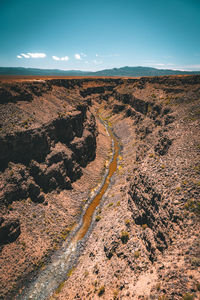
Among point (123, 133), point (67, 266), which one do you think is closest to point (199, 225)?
point (67, 266)

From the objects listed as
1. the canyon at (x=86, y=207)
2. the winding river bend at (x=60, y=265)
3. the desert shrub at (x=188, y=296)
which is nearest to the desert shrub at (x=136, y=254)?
the canyon at (x=86, y=207)

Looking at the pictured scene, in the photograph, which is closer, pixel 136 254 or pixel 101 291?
pixel 101 291

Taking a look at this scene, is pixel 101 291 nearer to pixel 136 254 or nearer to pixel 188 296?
pixel 136 254

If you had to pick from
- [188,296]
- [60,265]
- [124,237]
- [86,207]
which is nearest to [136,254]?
[124,237]

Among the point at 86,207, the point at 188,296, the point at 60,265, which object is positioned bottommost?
the point at 60,265

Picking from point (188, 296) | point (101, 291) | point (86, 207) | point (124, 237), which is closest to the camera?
point (188, 296)

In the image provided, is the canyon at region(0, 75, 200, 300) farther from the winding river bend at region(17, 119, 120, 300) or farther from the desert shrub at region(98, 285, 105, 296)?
the winding river bend at region(17, 119, 120, 300)

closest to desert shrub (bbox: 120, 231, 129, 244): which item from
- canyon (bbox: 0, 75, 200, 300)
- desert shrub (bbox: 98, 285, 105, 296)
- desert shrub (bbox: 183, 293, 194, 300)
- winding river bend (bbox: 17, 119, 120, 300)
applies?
canyon (bbox: 0, 75, 200, 300)

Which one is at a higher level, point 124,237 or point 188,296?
point 188,296

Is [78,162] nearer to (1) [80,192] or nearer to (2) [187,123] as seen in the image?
(1) [80,192]
